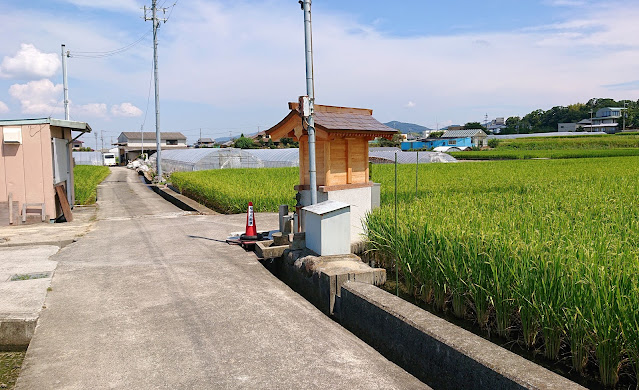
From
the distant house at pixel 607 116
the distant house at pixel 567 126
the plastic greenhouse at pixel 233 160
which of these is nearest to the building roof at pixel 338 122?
the plastic greenhouse at pixel 233 160

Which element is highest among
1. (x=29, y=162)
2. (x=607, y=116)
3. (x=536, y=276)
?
(x=607, y=116)

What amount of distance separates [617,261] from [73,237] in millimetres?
9262

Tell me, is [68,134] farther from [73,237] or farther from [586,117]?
[586,117]

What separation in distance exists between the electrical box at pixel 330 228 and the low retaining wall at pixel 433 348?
1.22 m

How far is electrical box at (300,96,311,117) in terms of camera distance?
21.6 feet

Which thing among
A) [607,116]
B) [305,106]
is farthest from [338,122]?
[607,116]

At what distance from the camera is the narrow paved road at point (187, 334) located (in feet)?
11.8

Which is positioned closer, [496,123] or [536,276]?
[536,276]

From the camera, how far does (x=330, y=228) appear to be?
608cm

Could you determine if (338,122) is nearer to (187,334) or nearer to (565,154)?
(187,334)

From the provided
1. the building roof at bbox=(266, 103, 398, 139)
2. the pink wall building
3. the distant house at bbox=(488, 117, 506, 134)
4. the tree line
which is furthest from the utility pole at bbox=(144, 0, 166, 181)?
the distant house at bbox=(488, 117, 506, 134)

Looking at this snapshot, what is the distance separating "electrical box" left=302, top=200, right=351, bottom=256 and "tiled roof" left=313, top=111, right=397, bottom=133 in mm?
1390

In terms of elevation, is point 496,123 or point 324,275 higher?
point 496,123

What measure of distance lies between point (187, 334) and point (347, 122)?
14.3 ft
